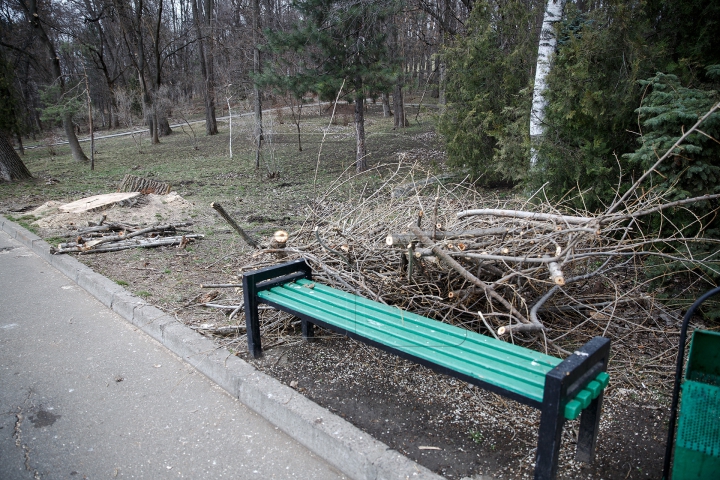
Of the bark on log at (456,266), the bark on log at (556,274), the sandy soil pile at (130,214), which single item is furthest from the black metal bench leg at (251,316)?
the sandy soil pile at (130,214)

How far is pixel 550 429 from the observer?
2.07 m

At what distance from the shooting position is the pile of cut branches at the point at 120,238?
6.73 meters

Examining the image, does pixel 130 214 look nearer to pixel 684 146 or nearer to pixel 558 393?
pixel 684 146

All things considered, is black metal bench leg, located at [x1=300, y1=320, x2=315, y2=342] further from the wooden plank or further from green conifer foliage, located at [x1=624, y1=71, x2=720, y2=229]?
the wooden plank

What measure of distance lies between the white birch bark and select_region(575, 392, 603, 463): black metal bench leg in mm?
5177

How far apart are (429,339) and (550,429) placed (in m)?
0.86

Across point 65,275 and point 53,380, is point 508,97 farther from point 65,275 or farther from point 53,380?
point 53,380

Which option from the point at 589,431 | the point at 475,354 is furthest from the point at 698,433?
the point at 475,354

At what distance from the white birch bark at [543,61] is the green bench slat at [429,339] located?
4.74 m

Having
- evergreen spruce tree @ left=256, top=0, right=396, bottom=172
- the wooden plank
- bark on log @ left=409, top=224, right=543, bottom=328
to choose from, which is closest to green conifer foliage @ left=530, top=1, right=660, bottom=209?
bark on log @ left=409, top=224, right=543, bottom=328

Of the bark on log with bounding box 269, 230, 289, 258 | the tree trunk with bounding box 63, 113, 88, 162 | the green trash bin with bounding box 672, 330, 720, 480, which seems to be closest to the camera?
the green trash bin with bounding box 672, 330, 720, 480

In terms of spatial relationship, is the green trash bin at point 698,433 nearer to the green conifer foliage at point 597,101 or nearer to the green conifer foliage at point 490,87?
the green conifer foliage at point 597,101

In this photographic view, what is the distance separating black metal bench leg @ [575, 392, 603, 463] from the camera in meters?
2.38

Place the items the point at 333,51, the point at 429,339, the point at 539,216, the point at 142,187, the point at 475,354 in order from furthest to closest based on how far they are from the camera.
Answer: the point at 333,51, the point at 142,187, the point at 539,216, the point at 429,339, the point at 475,354
